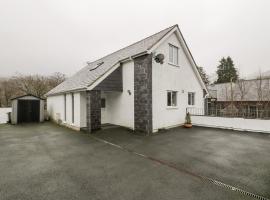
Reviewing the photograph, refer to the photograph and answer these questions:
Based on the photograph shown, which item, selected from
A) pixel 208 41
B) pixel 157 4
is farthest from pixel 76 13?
pixel 208 41

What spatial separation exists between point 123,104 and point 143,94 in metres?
2.40

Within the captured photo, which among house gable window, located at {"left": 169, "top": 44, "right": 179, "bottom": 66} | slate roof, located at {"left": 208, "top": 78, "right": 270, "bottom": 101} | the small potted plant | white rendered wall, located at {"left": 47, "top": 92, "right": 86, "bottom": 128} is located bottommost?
the small potted plant

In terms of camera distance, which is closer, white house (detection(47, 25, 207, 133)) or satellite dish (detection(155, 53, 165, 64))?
white house (detection(47, 25, 207, 133))

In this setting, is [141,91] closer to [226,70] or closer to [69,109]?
[69,109]

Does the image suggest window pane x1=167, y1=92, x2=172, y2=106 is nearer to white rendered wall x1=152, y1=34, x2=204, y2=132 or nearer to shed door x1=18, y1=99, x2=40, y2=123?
white rendered wall x1=152, y1=34, x2=204, y2=132

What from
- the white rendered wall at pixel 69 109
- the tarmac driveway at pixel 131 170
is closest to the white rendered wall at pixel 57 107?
the white rendered wall at pixel 69 109

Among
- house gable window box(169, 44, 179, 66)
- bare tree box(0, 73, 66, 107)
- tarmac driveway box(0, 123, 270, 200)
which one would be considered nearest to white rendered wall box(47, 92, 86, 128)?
tarmac driveway box(0, 123, 270, 200)

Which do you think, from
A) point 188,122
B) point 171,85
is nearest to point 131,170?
point 171,85

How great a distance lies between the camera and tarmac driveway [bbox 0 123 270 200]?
3.85 metres

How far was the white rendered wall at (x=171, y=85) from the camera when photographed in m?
11.1

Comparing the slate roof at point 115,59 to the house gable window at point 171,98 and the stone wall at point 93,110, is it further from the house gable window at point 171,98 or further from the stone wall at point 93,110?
the house gable window at point 171,98

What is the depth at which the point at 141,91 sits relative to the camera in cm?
1077

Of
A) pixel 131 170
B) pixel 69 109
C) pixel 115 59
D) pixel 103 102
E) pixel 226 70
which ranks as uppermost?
pixel 226 70

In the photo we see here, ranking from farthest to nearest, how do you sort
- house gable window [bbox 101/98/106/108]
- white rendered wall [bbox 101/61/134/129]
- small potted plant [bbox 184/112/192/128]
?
house gable window [bbox 101/98/106/108], small potted plant [bbox 184/112/192/128], white rendered wall [bbox 101/61/134/129]
